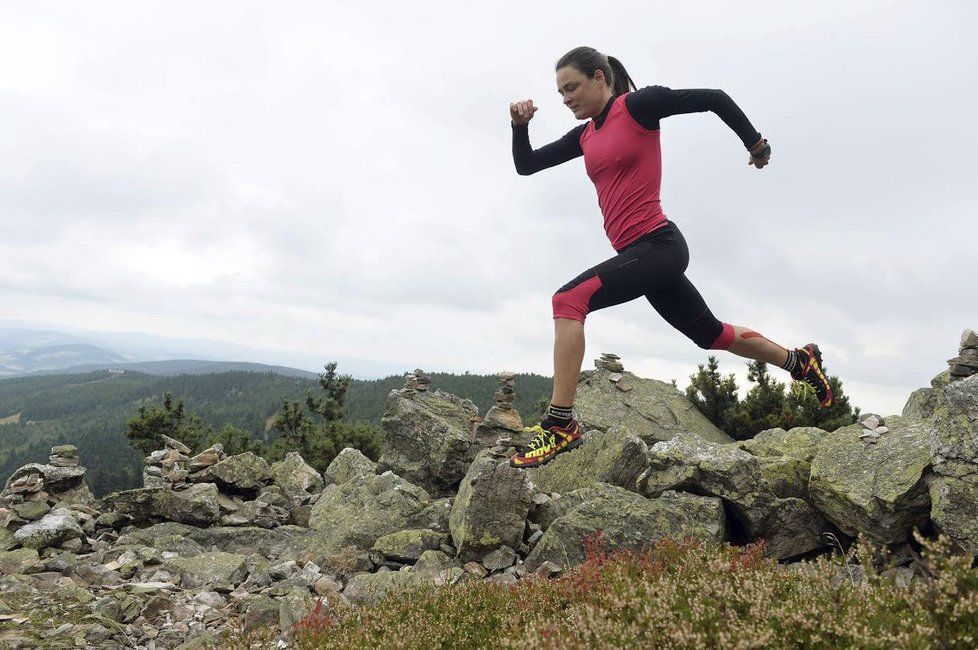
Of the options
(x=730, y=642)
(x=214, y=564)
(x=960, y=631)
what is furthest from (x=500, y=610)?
(x=214, y=564)

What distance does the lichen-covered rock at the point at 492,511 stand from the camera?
7539 mm

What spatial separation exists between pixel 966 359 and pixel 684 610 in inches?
215

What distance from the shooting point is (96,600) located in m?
7.31

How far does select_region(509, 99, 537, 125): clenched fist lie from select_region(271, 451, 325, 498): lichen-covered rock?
36.0 feet

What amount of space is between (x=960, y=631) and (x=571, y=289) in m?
3.36

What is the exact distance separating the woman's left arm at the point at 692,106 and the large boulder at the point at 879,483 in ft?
13.8

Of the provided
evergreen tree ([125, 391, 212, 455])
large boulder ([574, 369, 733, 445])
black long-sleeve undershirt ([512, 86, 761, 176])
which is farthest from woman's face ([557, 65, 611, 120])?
evergreen tree ([125, 391, 212, 455])

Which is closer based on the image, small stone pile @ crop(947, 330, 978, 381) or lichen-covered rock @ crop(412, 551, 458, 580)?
small stone pile @ crop(947, 330, 978, 381)

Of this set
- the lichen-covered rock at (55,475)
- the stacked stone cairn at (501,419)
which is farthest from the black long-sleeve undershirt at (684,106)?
the lichen-covered rock at (55,475)

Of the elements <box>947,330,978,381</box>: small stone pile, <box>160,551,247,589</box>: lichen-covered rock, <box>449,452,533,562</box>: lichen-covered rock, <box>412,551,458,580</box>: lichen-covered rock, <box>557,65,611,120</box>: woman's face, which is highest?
<box>557,65,611,120</box>: woman's face

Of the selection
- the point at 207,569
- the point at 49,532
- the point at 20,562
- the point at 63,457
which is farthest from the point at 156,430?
the point at 207,569

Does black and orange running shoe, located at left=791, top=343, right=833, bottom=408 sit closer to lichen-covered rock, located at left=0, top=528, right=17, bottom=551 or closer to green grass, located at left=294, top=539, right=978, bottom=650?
green grass, located at left=294, top=539, right=978, bottom=650

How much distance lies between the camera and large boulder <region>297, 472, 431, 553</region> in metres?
9.28

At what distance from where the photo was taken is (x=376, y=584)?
682cm
